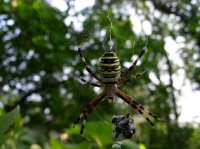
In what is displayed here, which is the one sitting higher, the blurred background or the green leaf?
the blurred background

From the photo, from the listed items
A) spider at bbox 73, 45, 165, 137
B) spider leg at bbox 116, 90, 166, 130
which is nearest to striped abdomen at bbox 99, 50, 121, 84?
spider at bbox 73, 45, 165, 137

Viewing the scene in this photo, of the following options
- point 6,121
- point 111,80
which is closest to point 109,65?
point 111,80

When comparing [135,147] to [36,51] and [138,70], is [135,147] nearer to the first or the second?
[138,70]

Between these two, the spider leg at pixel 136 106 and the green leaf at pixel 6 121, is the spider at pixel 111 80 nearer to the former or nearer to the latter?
the spider leg at pixel 136 106

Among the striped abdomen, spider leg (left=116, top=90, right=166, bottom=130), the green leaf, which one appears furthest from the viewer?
spider leg (left=116, top=90, right=166, bottom=130)

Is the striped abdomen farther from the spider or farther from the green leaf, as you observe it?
the green leaf

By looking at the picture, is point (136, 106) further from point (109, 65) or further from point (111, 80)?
point (109, 65)

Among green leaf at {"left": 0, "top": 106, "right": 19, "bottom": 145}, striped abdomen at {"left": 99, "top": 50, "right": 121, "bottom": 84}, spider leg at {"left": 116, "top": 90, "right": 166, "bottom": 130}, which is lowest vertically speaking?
green leaf at {"left": 0, "top": 106, "right": 19, "bottom": 145}

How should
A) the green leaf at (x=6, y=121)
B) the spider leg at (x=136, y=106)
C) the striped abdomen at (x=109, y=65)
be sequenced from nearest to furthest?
1. the green leaf at (x=6, y=121)
2. the striped abdomen at (x=109, y=65)
3. the spider leg at (x=136, y=106)

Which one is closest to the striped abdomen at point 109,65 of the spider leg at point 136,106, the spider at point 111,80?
the spider at point 111,80

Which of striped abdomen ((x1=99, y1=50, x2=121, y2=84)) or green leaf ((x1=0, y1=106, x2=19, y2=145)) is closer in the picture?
green leaf ((x1=0, y1=106, x2=19, y2=145))

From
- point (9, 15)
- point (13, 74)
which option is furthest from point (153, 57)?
point (13, 74)
